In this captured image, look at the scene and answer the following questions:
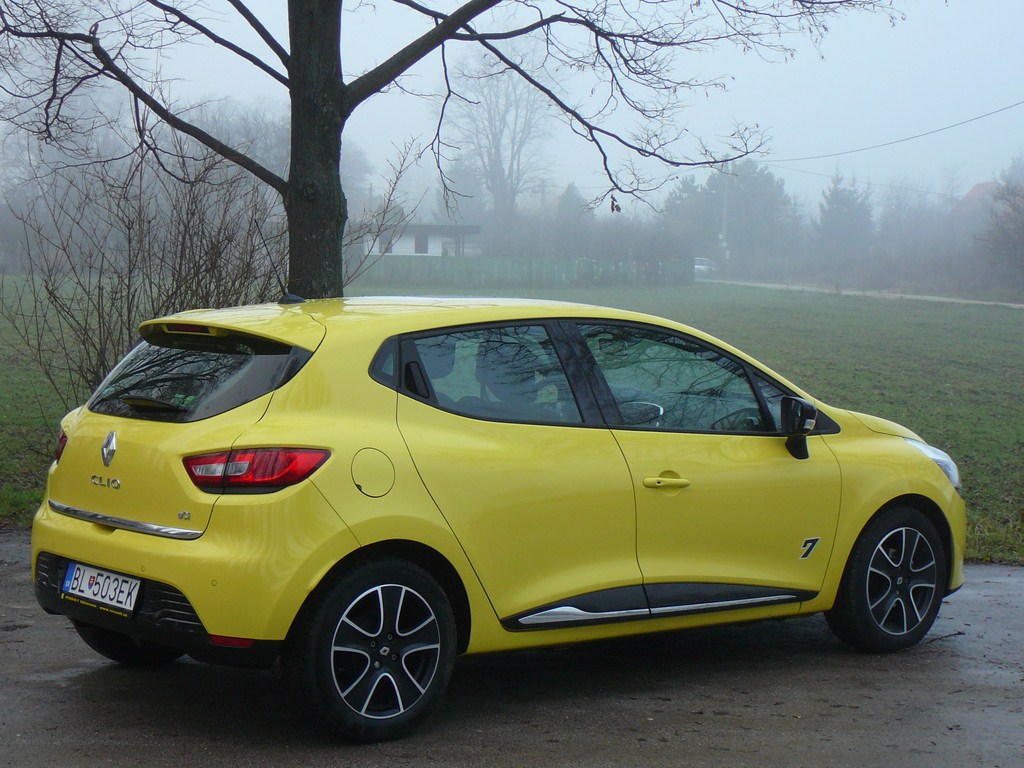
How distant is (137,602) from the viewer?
415 centimetres

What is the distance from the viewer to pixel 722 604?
206 inches

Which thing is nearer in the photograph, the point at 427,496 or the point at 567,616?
the point at 427,496

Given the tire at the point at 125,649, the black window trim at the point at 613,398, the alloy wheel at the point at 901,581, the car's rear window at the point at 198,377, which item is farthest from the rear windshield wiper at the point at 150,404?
the alloy wheel at the point at 901,581

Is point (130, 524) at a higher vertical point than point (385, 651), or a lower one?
higher

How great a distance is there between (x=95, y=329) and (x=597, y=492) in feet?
22.4

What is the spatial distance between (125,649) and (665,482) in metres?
2.48

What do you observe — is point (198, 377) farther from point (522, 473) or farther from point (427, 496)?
point (522, 473)

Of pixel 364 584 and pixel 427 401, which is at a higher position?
pixel 427 401

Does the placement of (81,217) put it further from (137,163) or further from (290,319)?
(290,319)

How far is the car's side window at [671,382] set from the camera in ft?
16.9

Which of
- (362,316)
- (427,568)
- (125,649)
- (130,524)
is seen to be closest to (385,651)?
(427,568)

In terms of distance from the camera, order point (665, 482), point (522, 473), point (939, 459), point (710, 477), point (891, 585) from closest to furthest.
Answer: point (522, 473) < point (665, 482) < point (710, 477) < point (891, 585) < point (939, 459)

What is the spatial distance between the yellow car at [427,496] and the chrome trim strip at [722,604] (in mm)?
12

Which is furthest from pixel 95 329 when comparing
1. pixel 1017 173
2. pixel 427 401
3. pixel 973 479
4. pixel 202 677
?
pixel 1017 173
